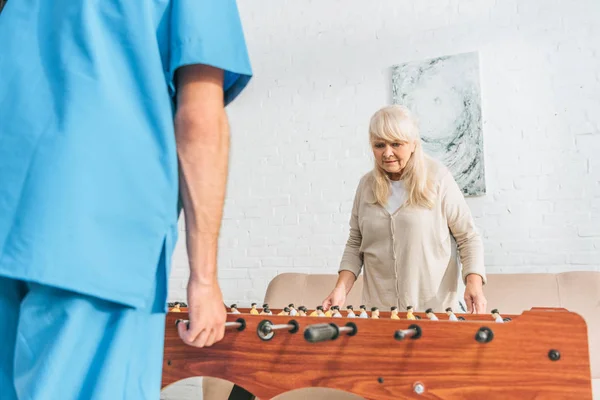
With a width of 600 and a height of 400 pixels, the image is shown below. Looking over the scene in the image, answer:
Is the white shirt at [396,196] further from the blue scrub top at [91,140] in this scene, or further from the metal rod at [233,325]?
the blue scrub top at [91,140]

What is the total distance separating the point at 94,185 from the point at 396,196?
1.80 m

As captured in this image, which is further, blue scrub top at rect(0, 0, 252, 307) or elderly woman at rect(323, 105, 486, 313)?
elderly woman at rect(323, 105, 486, 313)

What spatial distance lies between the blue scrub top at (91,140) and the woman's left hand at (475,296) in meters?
1.61

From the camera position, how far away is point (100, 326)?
0.81 m

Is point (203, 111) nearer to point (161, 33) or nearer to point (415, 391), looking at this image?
point (161, 33)

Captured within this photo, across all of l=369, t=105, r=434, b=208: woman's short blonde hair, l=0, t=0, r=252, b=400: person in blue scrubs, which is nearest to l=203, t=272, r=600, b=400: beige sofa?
l=369, t=105, r=434, b=208: woman's short blonde hair

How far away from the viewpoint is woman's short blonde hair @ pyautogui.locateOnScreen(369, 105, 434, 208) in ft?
7.84

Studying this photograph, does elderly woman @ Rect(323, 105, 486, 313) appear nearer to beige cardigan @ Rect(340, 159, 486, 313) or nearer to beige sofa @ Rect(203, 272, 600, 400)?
beige cardigan @ Rect(340, 159, 486, 313)

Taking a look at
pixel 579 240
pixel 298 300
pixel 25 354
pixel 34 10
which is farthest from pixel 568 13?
pixel 25 354

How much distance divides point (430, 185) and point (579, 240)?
1075 millimetres

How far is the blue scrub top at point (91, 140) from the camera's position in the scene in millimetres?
775

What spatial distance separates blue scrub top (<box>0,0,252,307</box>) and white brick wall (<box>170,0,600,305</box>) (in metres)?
2.57

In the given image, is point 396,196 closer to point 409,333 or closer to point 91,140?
point 409,333

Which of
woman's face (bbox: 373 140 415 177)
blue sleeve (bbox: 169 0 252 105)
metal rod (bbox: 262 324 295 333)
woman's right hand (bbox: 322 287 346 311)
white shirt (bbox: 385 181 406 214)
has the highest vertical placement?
blue sleeve (bbox: 169 0 252 105)
